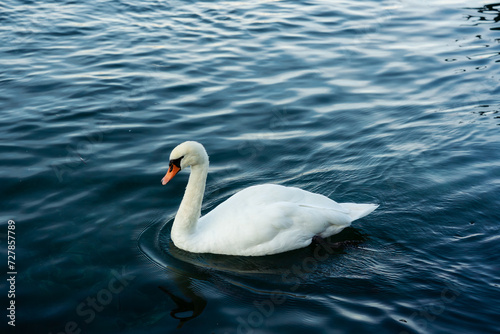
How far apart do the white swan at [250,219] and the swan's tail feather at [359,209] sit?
1 centimetres

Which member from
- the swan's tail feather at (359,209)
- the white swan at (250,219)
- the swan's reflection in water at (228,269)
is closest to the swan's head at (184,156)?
the white swan at (250,219)

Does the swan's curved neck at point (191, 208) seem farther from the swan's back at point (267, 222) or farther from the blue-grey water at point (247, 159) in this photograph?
the blue-grey water at point (247, 159)

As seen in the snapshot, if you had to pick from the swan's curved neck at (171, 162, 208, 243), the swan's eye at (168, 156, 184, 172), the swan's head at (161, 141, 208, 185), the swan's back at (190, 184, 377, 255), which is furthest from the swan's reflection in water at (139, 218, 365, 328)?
the swan's eye at (168, 156, 184, 172)

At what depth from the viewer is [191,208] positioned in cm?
738

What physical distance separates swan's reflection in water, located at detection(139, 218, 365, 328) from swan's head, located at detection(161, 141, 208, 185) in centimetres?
95

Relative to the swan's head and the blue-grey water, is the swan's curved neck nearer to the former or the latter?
the swan's head

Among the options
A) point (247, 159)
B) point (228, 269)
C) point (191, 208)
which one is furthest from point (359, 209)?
point (247, 159)

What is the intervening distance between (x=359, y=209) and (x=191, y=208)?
227 cm

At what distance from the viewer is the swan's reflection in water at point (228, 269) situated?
6523 mm

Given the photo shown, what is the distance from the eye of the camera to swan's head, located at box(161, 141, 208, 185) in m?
7.18

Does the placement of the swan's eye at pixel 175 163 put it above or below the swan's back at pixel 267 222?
above

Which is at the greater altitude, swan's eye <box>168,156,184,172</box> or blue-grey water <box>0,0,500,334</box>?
swan's eye <box>168,156,184,172</box>

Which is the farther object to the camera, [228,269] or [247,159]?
[247,159]

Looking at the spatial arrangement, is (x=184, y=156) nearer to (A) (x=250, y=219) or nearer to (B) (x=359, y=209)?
(A) (x=250, y=219)
